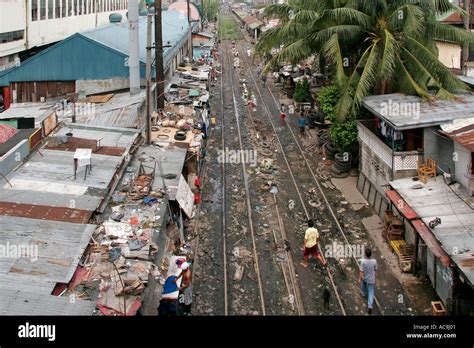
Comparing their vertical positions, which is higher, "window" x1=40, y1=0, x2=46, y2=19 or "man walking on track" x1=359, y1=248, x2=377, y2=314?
"window" x1=40, y1=0, x2=46, y2=19

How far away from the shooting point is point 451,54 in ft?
86.2

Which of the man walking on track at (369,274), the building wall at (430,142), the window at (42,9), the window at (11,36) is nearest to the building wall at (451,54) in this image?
the building wall at (430,142)

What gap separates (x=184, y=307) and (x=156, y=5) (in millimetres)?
14922

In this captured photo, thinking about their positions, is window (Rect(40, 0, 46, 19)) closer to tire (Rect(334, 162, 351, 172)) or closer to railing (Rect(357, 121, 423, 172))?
tire (Rect(334, 162, 351, 172))

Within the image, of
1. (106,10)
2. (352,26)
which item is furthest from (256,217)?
(106,10)

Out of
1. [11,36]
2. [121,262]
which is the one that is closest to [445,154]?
[121,262]

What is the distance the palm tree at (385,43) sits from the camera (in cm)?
1691

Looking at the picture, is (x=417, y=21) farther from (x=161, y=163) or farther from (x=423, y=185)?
(x=161, y=163)

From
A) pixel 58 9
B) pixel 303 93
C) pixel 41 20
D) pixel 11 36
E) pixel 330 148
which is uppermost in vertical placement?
pixel 58 9

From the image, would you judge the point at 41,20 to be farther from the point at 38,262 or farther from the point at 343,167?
the point at 38,262
